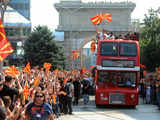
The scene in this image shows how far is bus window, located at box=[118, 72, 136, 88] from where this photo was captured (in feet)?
64.0

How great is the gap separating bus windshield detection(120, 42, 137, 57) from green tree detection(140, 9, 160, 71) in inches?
720

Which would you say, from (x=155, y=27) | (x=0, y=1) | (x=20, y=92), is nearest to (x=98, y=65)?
(x=0, y=1)

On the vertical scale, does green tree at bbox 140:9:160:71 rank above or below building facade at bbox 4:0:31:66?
below

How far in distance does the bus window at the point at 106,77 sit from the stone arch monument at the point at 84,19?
34.4 metres

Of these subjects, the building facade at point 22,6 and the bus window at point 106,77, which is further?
the building facade at point 22,6

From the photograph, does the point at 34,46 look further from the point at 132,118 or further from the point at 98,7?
the point at 132,118

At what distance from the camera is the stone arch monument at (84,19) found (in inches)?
2149

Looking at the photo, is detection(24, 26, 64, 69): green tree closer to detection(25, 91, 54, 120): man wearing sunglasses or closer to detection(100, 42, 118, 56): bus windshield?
detection(100, 42, 118, 56): bus windshield

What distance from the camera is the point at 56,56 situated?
46188mm

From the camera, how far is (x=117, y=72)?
1970 cm

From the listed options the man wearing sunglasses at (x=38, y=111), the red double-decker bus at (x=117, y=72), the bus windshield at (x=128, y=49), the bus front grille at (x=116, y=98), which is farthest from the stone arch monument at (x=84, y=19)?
the man wearing sunglasses at (x=38, y=111)

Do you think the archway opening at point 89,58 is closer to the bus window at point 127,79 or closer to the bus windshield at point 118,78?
the bus windshield at point 118,78

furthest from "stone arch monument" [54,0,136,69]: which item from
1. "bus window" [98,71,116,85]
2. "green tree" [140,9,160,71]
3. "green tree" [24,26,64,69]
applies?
"bus window" [98,71,116,85]

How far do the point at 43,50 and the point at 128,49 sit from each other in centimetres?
2758
